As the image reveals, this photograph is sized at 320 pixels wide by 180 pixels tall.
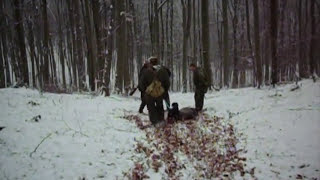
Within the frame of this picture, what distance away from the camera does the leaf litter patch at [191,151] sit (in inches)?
205

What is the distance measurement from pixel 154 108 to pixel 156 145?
228 centimetres

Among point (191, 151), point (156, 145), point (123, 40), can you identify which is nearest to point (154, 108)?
point (156, 145)

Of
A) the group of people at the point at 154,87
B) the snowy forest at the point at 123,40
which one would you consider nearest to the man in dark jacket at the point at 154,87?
the group of people at the point at 154,87

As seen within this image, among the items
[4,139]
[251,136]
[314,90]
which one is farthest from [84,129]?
[314,90]

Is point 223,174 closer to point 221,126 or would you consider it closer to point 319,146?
point 319,146

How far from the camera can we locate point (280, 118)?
787 cm

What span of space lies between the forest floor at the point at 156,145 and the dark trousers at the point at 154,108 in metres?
0.38

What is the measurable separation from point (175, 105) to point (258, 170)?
432 cm

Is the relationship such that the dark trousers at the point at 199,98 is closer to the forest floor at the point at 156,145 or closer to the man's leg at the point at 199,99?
the man's leg at the point at 199,99

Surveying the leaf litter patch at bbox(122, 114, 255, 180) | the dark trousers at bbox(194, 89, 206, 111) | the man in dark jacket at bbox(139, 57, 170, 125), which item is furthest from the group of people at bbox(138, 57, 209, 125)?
the dark trousers at bbox(194, 89, 206, 111)

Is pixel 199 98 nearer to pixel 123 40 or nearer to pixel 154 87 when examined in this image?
pixel 154 87

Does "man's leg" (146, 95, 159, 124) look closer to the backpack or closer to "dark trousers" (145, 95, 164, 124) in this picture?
"dark trousers" (145, 95, 164, 124)

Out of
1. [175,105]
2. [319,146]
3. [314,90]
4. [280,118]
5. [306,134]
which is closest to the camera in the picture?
[319,146]

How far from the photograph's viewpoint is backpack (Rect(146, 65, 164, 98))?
865 centimetres
